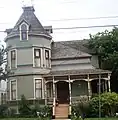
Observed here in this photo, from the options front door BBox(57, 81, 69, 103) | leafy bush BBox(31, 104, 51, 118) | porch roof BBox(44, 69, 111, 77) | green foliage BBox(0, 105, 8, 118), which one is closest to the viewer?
leafy bush BBox(31, 104, 51, 118)

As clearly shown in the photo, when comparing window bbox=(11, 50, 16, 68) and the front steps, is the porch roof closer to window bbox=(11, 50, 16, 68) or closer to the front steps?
the front steps

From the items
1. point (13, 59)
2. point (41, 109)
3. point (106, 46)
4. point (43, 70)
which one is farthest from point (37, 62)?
point (106, 46)

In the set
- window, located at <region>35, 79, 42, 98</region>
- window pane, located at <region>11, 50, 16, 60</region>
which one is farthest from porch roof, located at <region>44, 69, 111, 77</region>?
window pane, located at <region>11, 50, 16, 60</region>

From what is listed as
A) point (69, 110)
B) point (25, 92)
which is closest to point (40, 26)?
point (25, 92)

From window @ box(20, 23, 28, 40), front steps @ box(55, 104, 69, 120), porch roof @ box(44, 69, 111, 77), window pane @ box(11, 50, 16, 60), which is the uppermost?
window @ box(20, 23, 28, 40)

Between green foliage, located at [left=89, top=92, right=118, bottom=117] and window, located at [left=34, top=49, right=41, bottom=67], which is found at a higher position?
window, located at [left=34, top=49, right=41, bottom=67]

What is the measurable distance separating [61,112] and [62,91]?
6655 millimetres

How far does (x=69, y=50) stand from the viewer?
127 ft

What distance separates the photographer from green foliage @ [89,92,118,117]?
30750 mm

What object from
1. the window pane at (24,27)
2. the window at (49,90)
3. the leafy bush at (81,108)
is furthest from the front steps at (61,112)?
the window pane at (24,27)

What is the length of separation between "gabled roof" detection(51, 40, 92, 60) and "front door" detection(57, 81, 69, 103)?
3.08 metres

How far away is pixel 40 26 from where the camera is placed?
123ft

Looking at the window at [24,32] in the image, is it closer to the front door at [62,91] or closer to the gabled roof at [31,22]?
the gabled roof at [31,22]

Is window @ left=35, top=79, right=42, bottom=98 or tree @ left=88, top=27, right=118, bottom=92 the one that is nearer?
window @ left=35, top=79, right=42, bottom=98
